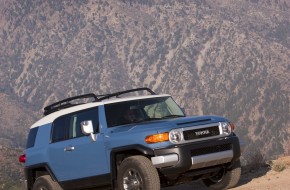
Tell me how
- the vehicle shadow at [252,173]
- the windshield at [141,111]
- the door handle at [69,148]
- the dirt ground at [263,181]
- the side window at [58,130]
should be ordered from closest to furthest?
the windshield at [141,111], the door handle at [69,148], the dirt ground at [263,181], the side window at [58,130], the vehicle shadow at [252,173]

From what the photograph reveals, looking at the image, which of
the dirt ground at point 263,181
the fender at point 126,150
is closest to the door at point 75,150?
the fender at point 126,150

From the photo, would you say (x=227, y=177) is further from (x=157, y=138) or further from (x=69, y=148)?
(x=69, y=148)

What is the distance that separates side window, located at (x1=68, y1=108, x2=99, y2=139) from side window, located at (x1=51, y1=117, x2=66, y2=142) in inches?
7.5

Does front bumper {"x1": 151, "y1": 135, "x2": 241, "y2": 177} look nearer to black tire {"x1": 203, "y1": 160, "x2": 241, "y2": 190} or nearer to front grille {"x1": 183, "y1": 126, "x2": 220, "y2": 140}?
front grille {"x1": 183, "y1": 126, "x2": 220, "y2": 140}

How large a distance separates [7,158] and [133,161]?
534 feet

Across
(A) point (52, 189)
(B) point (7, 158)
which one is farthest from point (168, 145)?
(B) point (7, 158)

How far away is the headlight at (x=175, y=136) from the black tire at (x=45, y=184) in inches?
112

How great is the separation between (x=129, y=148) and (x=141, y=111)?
131 cm

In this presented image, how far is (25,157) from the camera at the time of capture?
12023 mm

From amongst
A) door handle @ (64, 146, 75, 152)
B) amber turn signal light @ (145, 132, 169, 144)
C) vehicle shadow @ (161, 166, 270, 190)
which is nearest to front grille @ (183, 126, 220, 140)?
amber turn signal light @ (145, 132, 169, 144)

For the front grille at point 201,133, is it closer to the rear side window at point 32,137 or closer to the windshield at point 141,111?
the windshield at point 141,111

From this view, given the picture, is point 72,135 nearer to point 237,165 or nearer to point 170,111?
point 170,111

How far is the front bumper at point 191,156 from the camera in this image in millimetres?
9305

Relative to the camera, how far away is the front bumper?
9305 millimetres
